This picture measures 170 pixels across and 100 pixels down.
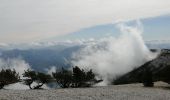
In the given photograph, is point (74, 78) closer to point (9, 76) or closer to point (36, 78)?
point (36, 78)

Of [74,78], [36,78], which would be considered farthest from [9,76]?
[74,78]

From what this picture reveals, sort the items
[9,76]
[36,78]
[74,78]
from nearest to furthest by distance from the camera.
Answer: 1. [74,78]
2. [9,76]
3. [36,78]

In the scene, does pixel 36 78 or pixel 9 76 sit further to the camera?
pixel 36 78

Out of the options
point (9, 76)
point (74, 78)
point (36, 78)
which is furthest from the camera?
point (36, 78)

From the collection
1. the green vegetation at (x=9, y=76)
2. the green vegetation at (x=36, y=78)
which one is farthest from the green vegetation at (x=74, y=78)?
the green vegetation at (x=9, y=76)

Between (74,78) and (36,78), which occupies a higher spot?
(36,78)

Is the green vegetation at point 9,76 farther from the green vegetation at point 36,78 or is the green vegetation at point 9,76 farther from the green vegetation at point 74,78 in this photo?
the green vegetation at point 74,78

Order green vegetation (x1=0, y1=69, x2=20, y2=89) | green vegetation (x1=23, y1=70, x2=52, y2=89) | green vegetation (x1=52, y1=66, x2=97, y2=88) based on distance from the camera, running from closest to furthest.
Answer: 1. green vegetation (x1=0, y1=69, x2=20, y2=89)
2. green vegetation (x1=52, y1=66, x2=97, y2=88)
3. green vegetation (x1=23, y1=70, x2=52, y2=89)

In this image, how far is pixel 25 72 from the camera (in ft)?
260

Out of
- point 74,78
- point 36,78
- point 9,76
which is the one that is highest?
point 9,76

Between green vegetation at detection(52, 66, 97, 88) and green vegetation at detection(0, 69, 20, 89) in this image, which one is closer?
green vegetation at detection(0, 69, 20, 89)

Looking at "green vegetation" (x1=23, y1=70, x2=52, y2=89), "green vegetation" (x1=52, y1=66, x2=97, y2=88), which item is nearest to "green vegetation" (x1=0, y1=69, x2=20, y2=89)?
"green vegetation" (x1=23, y1=70, x2=52, y2=89)

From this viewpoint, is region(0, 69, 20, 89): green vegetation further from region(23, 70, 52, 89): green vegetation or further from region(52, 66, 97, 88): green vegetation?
region(52, 66, 97, 88): green vegetation

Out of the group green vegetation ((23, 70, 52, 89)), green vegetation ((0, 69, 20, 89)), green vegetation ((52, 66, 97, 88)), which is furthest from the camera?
green vegetation ((23, 70, 52, 89))
